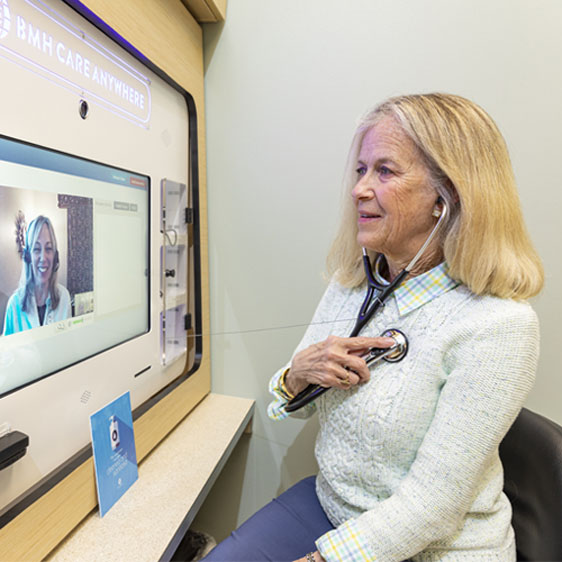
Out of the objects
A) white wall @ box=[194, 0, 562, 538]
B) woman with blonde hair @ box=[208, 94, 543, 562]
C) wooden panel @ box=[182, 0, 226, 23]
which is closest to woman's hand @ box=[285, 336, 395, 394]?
woman with blonde hair @ box=[208, 94, 543, 562]

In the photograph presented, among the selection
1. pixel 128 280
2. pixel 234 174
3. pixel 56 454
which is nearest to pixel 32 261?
pixel 128 280

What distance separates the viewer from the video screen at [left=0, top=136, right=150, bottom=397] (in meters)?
0.68

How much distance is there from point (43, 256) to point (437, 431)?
830 millimetres

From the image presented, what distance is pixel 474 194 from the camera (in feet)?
2.53

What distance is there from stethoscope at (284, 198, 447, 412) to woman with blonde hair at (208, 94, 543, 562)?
13 millimetres

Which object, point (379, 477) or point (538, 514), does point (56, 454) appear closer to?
point (379, 477)

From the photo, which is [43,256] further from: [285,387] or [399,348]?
[399,348]

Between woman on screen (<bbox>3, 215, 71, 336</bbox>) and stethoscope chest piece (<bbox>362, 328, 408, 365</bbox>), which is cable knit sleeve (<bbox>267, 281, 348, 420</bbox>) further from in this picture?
woman on screen (<bbox>3, 215, 71, 336</bbox>)

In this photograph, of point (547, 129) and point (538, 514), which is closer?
point (538, 514)

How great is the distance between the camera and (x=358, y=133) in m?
0.93

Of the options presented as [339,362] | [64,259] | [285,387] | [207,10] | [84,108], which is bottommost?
Result: [285,387]

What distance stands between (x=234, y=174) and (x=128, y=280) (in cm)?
62

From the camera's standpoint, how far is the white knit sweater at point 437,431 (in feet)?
2.28

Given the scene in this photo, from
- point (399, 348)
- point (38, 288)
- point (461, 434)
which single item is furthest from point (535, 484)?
point (38, 288)
